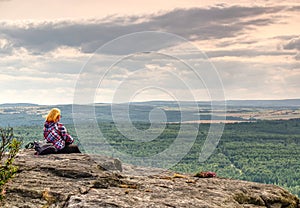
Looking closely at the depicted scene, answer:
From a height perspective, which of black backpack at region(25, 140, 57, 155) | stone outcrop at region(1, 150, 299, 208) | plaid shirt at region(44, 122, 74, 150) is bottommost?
stone outcrop at region(1, 150, 299, 208)

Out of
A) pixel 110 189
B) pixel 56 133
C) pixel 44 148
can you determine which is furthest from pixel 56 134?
pixel 110 189

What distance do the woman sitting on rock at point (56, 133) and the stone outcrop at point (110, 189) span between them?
1.09 m

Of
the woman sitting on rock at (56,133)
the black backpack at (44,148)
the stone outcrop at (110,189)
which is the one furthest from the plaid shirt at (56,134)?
the stone outcrop at (110,189)

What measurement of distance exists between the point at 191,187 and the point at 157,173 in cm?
364

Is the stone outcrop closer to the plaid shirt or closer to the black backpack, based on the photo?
the black backpack

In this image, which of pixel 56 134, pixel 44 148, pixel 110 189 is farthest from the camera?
pixel 56 134

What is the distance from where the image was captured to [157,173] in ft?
69.1

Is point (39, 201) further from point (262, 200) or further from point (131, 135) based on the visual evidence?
point (131, 135)

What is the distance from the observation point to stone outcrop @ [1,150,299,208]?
15047 mm

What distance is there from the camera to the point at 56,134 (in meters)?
21.8

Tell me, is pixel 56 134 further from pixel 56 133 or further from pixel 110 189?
pixel 110 189

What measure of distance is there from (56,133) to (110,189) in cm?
634

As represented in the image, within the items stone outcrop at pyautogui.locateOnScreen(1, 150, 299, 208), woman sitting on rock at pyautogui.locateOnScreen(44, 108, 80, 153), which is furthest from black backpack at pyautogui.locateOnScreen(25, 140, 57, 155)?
stone outcrop at pyautogui.locateOnScreen(1, 150, 299, 208)

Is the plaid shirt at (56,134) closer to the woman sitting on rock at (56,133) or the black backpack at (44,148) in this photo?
the woman sitting on rock at (56,133)
